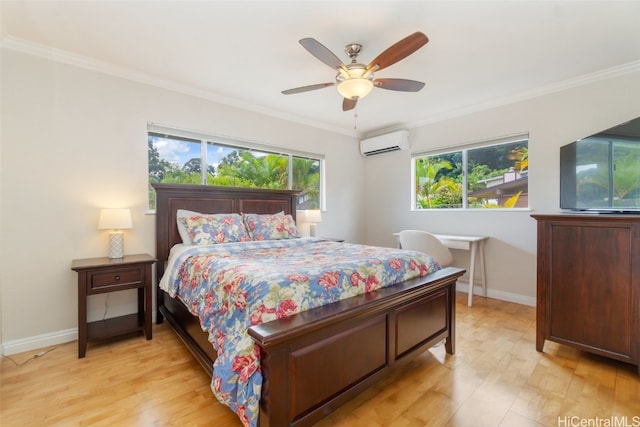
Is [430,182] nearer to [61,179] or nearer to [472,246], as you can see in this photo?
[472,246]

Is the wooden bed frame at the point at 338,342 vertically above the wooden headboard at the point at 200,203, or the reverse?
the wooden headboard at the point at 200,203

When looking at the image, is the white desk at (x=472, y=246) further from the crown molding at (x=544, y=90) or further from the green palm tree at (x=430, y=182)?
the crown molding at (x=544, y=90)

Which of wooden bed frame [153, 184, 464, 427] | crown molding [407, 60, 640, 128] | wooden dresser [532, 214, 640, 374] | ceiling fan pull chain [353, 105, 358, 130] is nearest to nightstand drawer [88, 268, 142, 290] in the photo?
wooden bed frame [153, 184, 464, 427]

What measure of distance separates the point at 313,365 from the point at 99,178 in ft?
8.59

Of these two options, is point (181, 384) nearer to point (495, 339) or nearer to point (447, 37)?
point (495, 339)

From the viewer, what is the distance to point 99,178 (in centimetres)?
268

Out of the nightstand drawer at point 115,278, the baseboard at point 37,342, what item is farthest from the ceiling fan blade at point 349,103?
the baseboard at point 37,342

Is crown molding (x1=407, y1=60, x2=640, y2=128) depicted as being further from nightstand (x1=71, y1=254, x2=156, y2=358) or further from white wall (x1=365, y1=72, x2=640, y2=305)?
nightstand (x1=71, y1=254, x2=156, y2=358)

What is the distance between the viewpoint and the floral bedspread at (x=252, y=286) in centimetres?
133

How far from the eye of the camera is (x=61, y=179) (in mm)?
2508

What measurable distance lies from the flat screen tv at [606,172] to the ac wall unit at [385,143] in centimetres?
205

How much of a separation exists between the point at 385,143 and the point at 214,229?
3.00 m

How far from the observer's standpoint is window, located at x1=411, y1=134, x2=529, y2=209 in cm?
354

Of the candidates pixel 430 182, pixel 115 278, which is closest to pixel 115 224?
pixel 115 278
